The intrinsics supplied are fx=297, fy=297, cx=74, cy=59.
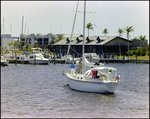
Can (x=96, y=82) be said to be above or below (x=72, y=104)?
above

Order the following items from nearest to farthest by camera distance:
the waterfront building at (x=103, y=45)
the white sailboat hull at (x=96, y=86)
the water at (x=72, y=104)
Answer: the water at (x=72, y=104) → the white sailboat hull at (x=96, y=86) → the waterfront building at (x=103, y=45)

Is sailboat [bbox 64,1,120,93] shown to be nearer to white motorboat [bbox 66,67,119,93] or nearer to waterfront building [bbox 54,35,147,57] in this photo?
white motorboat [bbox 66,67,119,93]

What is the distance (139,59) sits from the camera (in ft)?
301

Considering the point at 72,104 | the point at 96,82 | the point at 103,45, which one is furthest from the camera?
the point at 103,45

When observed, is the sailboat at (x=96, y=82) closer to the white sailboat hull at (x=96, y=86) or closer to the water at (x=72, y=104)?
the white sailboat hull at (x=96, y=86)

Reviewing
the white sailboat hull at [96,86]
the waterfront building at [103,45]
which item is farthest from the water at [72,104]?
the waterfront building at [103,45]

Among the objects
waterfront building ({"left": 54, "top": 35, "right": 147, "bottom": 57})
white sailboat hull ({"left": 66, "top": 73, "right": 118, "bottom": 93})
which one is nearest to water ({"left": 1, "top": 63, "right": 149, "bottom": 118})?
white sailboat hull ({"left": 66, "top": 73, "right": 118, "bottom": 93})

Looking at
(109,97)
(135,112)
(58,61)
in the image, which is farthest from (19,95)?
(58,61)

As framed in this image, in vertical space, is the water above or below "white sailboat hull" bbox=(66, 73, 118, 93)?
below

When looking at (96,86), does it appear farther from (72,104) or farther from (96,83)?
(72,104)

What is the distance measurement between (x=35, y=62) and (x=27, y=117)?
58.0m

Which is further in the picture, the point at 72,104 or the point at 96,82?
the point at 96,82

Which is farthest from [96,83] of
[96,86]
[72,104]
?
[72,104]

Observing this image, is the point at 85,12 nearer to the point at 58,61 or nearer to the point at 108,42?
the point at 58,61
